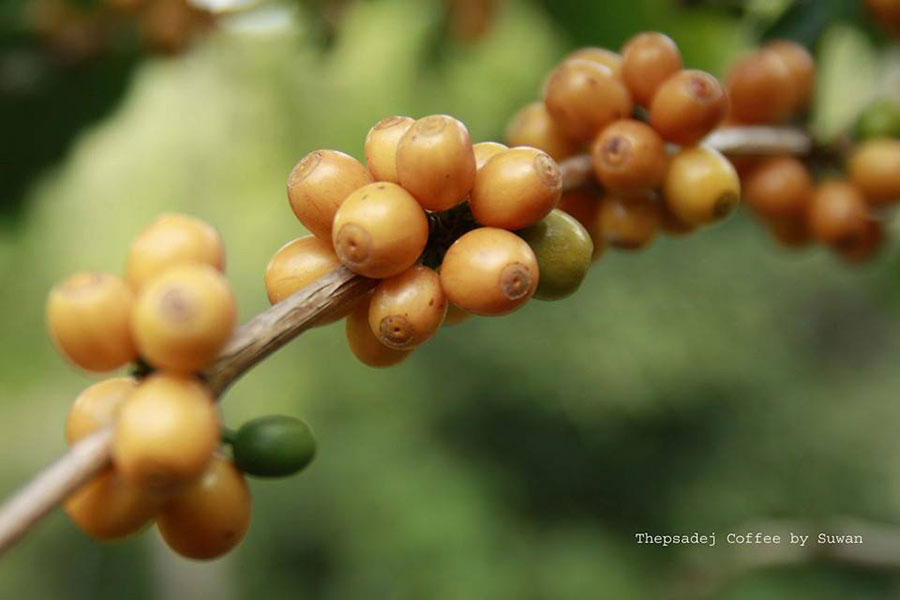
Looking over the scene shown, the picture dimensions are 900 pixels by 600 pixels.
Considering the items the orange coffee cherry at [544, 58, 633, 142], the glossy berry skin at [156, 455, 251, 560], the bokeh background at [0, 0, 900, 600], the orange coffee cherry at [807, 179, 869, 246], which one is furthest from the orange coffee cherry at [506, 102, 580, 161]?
the bokeh background at [0, 0, 900, 600]

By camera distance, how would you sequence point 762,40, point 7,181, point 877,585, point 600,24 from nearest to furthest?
point 762,40 → point 600,24 → point 7,181 → point 877,585

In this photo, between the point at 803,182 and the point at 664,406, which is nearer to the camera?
the point at 803,182

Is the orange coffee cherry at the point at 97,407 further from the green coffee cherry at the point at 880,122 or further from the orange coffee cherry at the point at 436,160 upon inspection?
the green coffee cherry at the point at 880,122

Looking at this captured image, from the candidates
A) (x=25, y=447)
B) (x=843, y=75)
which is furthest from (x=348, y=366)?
(x=843, y=75)

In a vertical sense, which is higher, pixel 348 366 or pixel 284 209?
pixel 284 209

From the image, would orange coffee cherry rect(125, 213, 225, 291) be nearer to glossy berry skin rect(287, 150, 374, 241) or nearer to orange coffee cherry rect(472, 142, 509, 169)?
glossy berry skin rect(287, 150, 374, 241)

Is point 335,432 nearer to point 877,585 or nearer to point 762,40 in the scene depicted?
point 877,585

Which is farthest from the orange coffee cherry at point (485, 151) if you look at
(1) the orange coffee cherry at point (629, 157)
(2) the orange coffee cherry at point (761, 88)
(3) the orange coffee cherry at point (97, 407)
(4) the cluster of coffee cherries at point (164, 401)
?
(2) the orange coffee cherry at point (761, 88)
